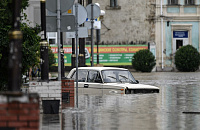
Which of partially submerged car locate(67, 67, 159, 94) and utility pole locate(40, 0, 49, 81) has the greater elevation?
utility pole locate(40, 0, 49, 81)

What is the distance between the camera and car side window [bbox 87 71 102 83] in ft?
62.9

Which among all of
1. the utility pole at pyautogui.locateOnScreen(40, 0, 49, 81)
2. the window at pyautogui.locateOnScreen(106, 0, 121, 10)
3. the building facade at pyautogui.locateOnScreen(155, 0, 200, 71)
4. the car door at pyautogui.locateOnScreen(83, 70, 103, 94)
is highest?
the window at pyautogui.locateOnScreen(106, 0, 121, 10)

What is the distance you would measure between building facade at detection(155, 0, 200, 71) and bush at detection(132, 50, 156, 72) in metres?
4.38

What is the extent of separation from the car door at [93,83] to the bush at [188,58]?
2990 centimetres

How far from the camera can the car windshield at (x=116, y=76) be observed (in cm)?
1914

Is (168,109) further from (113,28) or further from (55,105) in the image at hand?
(113,28)

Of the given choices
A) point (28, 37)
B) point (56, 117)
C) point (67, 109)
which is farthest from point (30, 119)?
point (28, 37)

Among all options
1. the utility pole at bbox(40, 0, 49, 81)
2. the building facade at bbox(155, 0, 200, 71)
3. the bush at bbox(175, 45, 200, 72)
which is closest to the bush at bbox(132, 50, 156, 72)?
the bush at bbox(175, 45, 200, 72)

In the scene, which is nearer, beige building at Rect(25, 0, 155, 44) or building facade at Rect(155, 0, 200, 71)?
building facade at Rect(155, 0, 200, 71)

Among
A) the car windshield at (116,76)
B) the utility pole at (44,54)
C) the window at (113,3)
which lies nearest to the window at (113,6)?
the window at (113,3)

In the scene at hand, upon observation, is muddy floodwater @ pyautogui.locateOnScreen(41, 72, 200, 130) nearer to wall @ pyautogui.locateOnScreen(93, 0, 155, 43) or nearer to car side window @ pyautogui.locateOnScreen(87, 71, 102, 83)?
car side window @ pyautogui.locateOnScreen(87, 71, 102, 83)

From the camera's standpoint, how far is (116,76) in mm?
19312

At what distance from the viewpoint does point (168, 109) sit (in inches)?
575

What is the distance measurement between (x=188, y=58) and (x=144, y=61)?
3.57m
